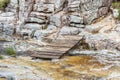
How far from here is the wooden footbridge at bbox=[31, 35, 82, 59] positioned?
1859 centimetres

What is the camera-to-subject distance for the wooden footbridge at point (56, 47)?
18594 millimetres

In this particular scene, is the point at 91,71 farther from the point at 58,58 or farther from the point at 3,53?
the point at 3,53

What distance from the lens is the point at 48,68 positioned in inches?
643

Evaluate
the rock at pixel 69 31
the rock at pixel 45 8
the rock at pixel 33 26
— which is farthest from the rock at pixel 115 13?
the rock at pixel 33 26

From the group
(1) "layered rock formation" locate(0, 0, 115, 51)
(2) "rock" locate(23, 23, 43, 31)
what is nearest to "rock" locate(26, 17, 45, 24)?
(1) "layered rock formation" locate(0, 0, 115, 51)

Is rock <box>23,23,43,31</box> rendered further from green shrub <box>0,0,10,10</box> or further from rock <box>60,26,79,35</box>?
green shrub <box>0,0,10,10</box>

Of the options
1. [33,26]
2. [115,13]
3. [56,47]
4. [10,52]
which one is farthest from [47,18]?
[10,52]

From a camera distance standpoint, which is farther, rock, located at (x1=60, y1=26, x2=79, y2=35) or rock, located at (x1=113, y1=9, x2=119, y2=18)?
rock, located at (x1=113, y1=9, x2=119, y2=18)

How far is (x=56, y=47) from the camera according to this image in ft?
65.0

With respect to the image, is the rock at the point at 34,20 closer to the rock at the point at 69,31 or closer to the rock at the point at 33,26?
the rock at the point at 33,26

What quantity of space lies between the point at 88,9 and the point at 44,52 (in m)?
5.13

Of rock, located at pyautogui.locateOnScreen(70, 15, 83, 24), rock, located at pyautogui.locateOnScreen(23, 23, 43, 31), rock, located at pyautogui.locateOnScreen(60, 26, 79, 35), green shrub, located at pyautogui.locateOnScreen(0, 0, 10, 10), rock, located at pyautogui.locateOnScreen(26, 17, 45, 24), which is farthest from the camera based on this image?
green shrub, located at pyautogui.locateOnScreen(0, 0, 10, 10)

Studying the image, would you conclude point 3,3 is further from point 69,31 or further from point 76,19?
point 69,31

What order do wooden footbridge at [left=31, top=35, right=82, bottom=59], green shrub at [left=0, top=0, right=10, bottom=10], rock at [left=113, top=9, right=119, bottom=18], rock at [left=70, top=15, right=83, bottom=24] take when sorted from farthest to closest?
green shrub at [left=0, top=0, right=10, bottom=10]
rock at [left=70, top=15, right=83, bottom=24]
rock at [left=113, top=9, right=119, bottom=18]
wooden footbridge at [left=31, top=35, right=82, bottom=59]
